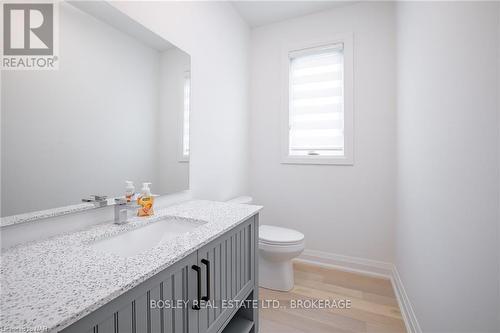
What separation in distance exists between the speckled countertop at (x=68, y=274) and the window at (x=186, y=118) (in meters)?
0.71

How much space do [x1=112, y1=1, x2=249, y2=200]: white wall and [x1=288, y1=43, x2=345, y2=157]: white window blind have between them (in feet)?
1.79

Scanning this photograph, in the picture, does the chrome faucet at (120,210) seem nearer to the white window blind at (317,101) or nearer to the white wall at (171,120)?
the white wall at (171,120)

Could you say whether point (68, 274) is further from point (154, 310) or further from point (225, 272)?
point (225, 272)

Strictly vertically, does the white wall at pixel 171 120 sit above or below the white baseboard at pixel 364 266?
above

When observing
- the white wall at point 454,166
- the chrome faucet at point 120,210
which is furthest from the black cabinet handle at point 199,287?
the white wall at point 454,166

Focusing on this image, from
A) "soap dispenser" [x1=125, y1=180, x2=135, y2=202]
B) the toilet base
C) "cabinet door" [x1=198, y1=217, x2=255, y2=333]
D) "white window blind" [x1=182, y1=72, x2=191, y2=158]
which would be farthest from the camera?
the toilet base

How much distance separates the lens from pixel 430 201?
1.23m

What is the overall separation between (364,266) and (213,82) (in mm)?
2217

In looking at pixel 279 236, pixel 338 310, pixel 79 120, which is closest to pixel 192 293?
pixel 79 120

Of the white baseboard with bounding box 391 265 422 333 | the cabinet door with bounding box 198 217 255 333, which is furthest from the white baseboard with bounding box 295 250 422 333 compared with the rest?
the cabinet door with bounding box 198 217 255 333

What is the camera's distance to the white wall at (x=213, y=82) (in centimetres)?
154

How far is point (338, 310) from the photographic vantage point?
1.71m

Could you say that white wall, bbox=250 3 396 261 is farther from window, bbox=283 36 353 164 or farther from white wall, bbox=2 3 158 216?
white wall, bbox=2 3 158 216

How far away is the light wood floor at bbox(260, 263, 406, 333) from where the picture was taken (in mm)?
1544
